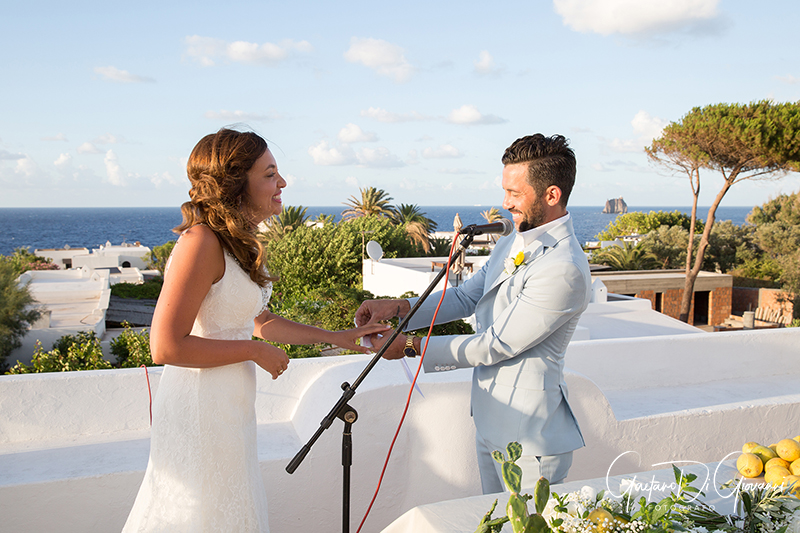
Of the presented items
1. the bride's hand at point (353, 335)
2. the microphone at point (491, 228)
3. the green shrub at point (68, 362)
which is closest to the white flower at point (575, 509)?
the microphone at point (491, 228)

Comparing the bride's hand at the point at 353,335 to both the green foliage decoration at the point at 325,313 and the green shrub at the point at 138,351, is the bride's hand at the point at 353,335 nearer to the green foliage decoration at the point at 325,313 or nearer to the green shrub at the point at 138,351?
the green foliage decoration at the point at 325,313

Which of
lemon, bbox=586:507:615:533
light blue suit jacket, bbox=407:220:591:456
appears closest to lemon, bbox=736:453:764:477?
light blue suit jacket, bbox=407:220:591:456

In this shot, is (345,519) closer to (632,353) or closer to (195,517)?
(195,517)

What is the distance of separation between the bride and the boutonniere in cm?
86

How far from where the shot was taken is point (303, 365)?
3723 millimetres

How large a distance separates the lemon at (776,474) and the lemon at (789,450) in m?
0.07

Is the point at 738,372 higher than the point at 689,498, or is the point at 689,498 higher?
the point at 689,498

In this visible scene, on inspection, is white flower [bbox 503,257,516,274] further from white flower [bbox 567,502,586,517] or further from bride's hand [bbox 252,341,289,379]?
white flower [bbox 567,502,586,517]

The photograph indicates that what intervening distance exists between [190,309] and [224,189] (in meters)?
0.39

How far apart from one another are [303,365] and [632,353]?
2561mm

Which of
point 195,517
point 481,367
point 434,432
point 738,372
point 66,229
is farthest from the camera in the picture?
point 66,229

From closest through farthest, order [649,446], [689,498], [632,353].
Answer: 1. [689,498]
2. [649,446]
3. [632,353]

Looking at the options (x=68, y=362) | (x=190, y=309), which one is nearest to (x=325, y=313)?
(x=68, y=362)

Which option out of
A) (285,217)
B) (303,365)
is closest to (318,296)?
(303,365)
